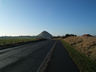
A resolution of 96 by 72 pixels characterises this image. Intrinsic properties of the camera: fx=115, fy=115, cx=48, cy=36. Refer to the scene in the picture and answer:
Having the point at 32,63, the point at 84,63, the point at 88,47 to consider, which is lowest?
the point at 84,63

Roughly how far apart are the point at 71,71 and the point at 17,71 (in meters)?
3.26

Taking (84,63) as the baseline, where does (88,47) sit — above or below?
above

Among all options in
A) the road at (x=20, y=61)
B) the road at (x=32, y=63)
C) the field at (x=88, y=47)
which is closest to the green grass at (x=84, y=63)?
the road at (x=32, y=63)

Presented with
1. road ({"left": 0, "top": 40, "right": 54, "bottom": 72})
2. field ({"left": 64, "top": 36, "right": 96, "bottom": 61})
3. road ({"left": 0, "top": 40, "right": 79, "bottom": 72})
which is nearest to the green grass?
road ({"left": 0, "top": 40, "right": 79, "bottom": 72})

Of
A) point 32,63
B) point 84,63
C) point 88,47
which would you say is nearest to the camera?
point 32,63

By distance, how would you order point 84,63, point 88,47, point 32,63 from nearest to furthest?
A: 1. point 32,63
2. point 84,63
3. point 88,47

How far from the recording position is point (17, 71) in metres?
6.77

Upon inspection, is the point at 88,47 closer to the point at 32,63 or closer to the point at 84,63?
the point at 84,63

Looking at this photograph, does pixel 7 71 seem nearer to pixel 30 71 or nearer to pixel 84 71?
pixel 30 71

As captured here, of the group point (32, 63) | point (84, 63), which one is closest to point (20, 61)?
point (32, 63)

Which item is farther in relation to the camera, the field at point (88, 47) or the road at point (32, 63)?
the field at point (88, 47)

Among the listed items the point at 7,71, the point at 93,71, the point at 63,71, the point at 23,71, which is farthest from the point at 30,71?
the point at 93,71

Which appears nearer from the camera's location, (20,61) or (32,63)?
(32,63)

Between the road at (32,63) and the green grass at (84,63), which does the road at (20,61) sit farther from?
the green grass at (84,63)
